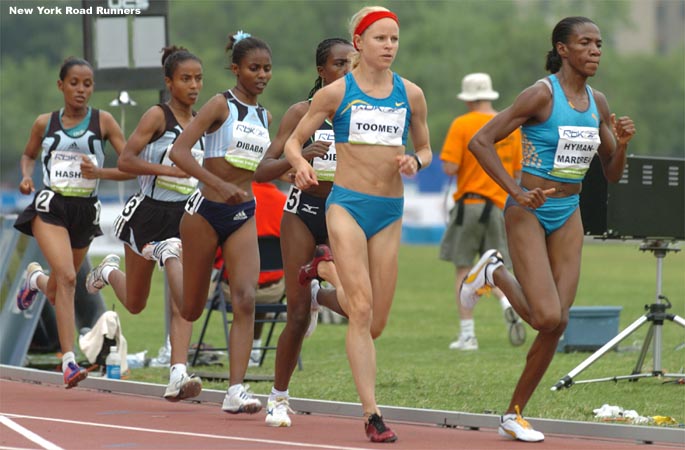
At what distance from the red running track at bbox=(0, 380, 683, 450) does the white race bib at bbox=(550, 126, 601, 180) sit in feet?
5.51

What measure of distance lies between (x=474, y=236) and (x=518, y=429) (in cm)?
762

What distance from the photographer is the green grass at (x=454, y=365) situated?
1236 centimetres

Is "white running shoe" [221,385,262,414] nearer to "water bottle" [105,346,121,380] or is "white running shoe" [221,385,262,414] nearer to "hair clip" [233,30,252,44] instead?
"hair clip" [233,30,252,44]

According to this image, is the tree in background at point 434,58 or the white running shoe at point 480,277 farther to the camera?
the tree in background at point 434,58

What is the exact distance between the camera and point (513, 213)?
34.0 feet

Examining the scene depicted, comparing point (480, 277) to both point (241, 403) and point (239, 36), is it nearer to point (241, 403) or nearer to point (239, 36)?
point (241, 403)

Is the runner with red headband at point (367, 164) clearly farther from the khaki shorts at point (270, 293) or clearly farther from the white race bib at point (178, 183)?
the khaki shorts at point (270, 293)

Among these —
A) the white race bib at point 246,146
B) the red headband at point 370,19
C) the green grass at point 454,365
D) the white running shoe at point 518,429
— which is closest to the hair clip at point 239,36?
the white race bib at point 246,146

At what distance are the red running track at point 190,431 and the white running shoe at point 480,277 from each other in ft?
3.85

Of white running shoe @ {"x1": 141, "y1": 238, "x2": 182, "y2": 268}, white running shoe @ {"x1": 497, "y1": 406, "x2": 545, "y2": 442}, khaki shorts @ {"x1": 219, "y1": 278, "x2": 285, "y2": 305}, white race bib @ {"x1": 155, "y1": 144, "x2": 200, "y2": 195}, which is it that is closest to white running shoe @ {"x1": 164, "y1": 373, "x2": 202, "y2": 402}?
white running shoe @ {"x1": 141, "y1": 238, "x2": 182, "y2": 268}

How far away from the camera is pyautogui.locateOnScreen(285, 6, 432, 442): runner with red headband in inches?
392

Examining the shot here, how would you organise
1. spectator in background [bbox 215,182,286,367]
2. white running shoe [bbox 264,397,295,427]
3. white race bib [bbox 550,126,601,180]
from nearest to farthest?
white race bib [bbox 550,126,601,180], white running shoe [bbox 264,397,295,427], spectator in background [bbox 215,182,286,367]

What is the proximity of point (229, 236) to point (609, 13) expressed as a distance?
96188 mm

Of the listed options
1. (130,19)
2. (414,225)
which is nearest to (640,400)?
(130,19)
